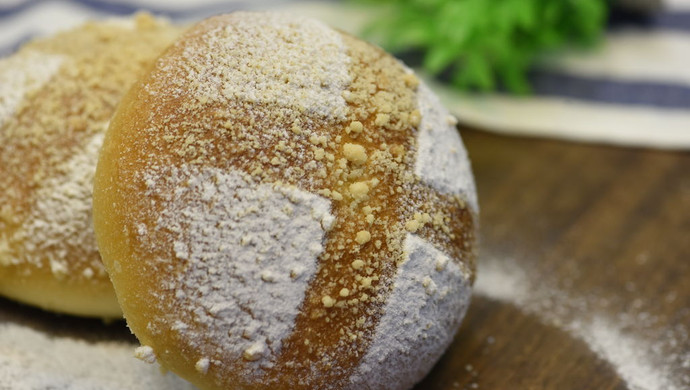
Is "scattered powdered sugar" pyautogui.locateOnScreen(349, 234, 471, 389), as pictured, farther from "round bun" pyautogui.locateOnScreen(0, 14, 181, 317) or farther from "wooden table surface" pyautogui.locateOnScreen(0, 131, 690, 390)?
"round bun" pyautogui.locateOnScreen(0, 14, 181, 317)

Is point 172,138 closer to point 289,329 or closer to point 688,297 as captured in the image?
point 289,329

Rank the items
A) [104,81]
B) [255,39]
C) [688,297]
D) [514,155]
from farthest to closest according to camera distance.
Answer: [514,155] < [688,297] < [104,81] < [255,39]

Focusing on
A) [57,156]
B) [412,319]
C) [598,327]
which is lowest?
[598,327]

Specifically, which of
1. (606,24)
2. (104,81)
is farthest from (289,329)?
(606,24)

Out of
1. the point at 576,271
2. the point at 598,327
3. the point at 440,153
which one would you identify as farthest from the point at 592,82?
the point at 440,153

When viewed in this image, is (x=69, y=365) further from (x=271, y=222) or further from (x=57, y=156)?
(x=271, y=222)

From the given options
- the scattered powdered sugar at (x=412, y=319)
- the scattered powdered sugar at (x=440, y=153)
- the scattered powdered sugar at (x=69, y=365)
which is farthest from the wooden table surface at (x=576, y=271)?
the scattered powdered sugar at (x=69, y=365)
